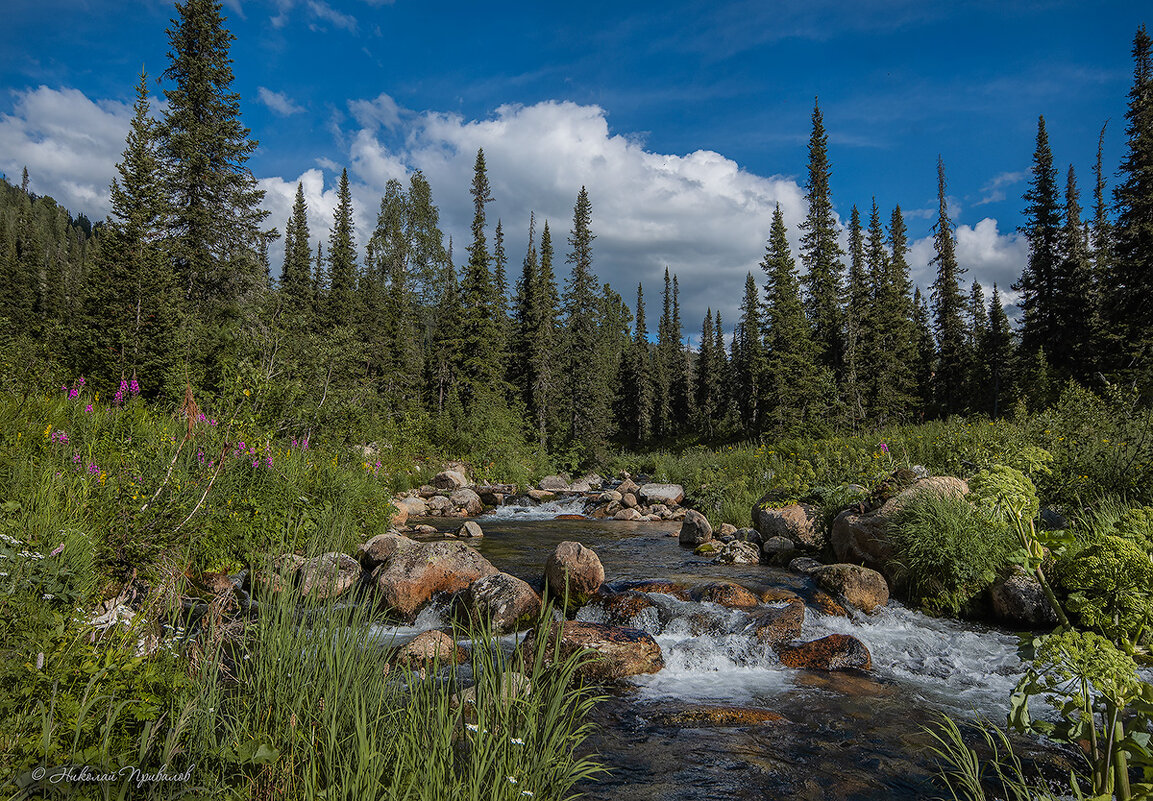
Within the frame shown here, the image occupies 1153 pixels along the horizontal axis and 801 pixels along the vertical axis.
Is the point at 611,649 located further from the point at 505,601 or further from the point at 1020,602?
the point at 1020,602

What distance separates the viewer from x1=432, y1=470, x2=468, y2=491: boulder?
817 inches

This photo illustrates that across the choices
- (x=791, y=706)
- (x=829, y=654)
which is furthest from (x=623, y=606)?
(x=791, y=706)

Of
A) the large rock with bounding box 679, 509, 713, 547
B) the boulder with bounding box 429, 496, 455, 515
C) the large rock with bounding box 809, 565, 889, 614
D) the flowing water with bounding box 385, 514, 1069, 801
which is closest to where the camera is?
the flowing water with bounding box 385, 514, 1069, 801

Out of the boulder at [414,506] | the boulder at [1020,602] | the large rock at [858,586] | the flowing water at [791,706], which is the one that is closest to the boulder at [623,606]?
the flowing water at [791,706]

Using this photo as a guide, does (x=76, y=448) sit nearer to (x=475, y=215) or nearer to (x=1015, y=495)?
(x=1015, y=495)

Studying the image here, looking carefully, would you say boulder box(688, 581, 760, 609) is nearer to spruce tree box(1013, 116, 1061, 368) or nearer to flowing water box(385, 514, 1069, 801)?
flowing water box(385, 514, 1069, 801)

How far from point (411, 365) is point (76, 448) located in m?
34.0

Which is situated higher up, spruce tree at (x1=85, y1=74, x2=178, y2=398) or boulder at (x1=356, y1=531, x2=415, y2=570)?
spruce tree at (x1=85, y1=74, x2=178, y2=398)

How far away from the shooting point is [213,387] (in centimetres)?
1159

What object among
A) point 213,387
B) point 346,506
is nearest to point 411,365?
point 213,387

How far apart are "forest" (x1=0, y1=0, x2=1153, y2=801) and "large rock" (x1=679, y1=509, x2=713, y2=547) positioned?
0.23 meters

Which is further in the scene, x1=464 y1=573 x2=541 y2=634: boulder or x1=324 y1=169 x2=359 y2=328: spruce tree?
x1=324 y1=169 x2=359 y2=328: spruce tree

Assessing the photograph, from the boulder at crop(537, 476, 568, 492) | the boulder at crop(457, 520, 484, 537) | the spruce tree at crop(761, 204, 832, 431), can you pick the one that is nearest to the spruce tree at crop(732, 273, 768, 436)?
the spruce tree at crop(761, 204, 832, 431)

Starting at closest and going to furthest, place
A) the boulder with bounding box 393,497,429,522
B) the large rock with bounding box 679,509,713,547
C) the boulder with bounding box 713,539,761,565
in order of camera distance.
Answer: the boulder with bounding box 713,539,761,565 → the large rock with bounding box 679,509,713,547 → the boulder with bounding box 393,497,429,522
